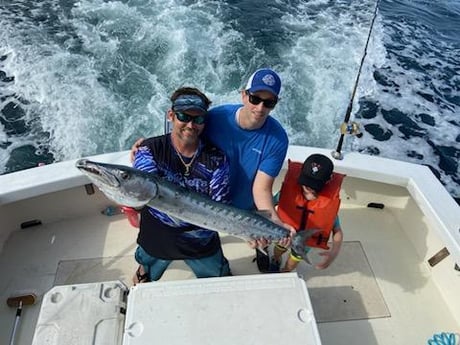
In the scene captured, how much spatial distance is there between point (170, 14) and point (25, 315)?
21.9 feet

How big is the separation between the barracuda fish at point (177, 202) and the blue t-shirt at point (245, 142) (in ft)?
0.91

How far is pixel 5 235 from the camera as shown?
329cm

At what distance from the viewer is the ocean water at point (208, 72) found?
237 inches

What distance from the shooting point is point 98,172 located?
1.82 m

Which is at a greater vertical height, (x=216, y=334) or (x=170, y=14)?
(x=216, y=334)

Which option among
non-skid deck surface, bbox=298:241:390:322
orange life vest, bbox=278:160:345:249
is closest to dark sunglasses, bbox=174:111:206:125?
orange life vest, bbox=278:160:345:249

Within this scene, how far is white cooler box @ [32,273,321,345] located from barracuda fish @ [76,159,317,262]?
32 centimetres

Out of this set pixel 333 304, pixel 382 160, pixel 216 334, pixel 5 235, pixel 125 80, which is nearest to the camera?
pixel 216 334

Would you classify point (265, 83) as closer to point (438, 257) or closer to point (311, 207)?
point (311, 207)

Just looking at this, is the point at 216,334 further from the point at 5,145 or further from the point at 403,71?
the point at 403,71

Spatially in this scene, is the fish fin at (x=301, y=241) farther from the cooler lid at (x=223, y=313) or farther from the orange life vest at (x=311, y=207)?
the cooler lid at (x=223, y=313)

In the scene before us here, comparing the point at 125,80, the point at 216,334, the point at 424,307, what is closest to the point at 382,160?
the point at 424,307

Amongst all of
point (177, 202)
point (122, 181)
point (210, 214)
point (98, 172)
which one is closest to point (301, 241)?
point (210, 214)

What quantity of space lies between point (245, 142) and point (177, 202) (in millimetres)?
563
